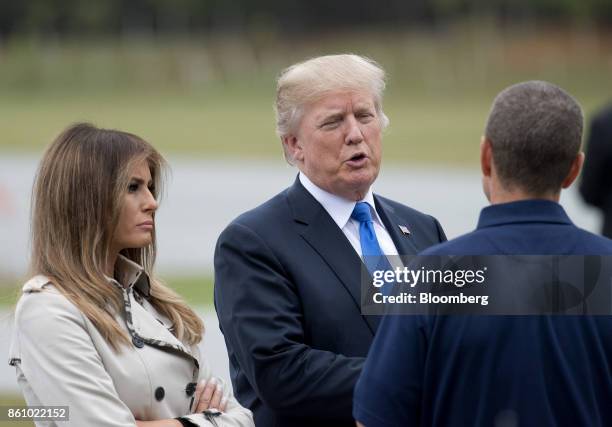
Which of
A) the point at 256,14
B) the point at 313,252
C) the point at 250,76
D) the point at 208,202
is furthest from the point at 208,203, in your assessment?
the point at 256,14

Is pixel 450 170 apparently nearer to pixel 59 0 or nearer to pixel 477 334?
pixel 477 334

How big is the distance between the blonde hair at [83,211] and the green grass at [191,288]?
22.8ft

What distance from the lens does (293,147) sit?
3928 mm

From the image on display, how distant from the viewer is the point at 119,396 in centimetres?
331

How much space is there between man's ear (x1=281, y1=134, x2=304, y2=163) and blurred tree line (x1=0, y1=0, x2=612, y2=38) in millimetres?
49272

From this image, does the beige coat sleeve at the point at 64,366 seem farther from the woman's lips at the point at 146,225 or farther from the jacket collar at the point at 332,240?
the jacket collar at the point at 332,240

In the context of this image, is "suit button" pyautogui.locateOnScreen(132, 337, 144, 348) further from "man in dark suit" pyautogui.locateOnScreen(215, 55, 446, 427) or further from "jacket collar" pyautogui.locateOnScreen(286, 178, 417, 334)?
"jacket collar" pyautogui.locateOnScreen(286, 178, 417, 334)

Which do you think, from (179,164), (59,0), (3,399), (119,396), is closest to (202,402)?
(119,396)

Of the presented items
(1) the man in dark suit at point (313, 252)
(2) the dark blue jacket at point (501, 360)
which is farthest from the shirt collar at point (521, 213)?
(1) the man in dark suit at point (313, 252)

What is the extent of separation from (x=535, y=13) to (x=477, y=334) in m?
52.6

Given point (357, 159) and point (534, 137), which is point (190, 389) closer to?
point (357, 159)

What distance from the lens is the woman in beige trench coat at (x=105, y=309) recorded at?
3.23m

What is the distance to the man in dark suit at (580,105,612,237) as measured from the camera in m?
7.25

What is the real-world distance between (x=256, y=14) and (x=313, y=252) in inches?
2180
